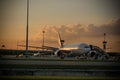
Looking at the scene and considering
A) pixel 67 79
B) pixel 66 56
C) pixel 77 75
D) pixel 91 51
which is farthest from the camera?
pixel 66 56

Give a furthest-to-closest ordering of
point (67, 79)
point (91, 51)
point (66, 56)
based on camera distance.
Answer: point (66, 56) → point (91, 51) → point (67, 79)

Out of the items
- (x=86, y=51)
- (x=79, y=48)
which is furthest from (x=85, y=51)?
(x=79, y=48)

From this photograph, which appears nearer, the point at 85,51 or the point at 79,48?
the point at 79,48

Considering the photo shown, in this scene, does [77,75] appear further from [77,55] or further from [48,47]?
[48,47]

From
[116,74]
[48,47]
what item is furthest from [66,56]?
[116,74]

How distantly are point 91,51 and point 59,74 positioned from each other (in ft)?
118

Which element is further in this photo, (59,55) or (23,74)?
(59,55)

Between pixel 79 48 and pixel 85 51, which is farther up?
pixel 79 48

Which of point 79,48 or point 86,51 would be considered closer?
point 79,48

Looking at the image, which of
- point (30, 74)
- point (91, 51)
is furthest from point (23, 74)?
point (91, 51)

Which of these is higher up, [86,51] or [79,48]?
[79,48]

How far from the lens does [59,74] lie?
736 inches

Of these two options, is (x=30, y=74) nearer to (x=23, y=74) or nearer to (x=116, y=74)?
(x=23, y=74)

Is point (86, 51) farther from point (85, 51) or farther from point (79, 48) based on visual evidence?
point (79, 48)
